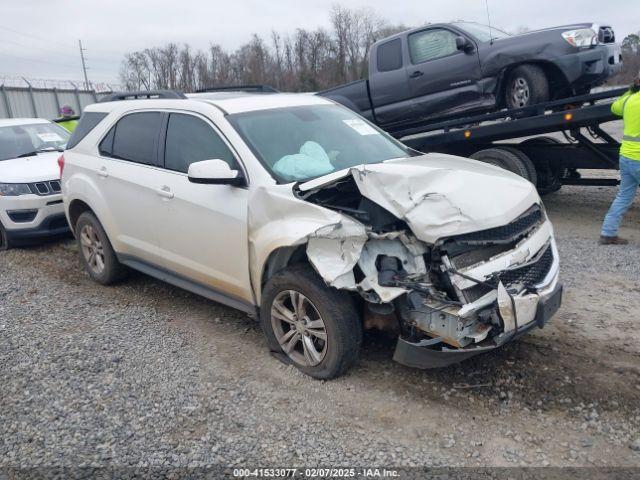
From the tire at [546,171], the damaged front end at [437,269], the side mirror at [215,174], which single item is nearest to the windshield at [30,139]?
the side mirror at [215,174]

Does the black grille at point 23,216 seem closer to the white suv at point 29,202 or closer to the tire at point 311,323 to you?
the white suv at point 29,202

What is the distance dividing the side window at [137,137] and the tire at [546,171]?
213 inches

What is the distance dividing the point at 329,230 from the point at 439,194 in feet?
2.35

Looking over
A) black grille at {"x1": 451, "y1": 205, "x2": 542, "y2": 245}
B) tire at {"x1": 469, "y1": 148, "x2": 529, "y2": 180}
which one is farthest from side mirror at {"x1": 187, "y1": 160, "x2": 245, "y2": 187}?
tire at {"x1": 469, "y1": 148, "x2": 529, "y2": 180}

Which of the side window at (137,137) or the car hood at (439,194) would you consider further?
the side window at (137,137)

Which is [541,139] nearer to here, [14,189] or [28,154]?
[14,189]

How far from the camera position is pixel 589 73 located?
22.5 ft

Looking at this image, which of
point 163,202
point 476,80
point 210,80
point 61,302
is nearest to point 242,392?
point 163,202

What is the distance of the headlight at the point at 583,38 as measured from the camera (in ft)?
22.4

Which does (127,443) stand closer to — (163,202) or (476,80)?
(163,202)

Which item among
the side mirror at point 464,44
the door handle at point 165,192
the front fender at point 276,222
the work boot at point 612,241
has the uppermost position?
the side mirror at point 464,44

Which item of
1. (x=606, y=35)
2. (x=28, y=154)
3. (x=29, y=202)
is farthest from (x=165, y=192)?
(x=606, y=35)

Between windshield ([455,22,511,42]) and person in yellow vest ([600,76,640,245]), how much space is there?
7.25 feet

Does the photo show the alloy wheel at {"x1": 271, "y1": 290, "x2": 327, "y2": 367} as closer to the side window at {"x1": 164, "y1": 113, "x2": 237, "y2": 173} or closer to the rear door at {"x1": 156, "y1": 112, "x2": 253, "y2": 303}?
the rear door at {"x1": 156, "y1": 112, "x2": 253, "y2": 303}
